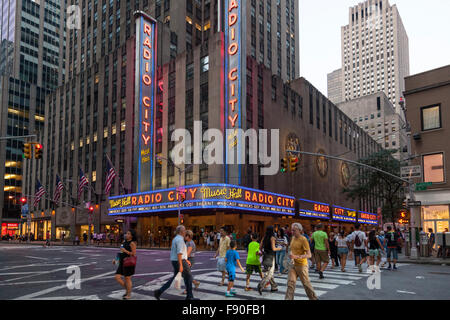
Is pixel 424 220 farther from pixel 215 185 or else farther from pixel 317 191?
pixel 317 191

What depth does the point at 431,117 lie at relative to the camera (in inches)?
1132

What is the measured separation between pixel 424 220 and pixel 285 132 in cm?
2854

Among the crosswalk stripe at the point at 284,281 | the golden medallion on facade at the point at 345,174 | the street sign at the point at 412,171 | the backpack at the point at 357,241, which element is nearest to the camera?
→ the crosswalk stripe at the point at 284,281

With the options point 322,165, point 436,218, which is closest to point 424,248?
point 436,218

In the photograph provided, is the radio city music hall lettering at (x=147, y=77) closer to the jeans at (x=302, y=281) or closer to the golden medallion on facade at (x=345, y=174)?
the golden medallion on facade at (x=345, y=174)

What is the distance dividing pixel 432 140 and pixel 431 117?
5.93 feet

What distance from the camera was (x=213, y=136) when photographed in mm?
44031

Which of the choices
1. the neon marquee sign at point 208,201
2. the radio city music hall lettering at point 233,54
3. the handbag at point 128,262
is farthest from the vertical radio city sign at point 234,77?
the handbag at point 128,262

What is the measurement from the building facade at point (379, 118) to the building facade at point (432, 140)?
115873 mm

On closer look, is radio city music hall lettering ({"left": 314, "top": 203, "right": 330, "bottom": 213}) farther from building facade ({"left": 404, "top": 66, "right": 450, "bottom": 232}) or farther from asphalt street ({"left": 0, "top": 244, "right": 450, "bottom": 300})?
asphalt street ({"left": 0, "top": 244, "right": 450, "bottom": 300})

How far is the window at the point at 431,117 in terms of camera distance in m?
28.4

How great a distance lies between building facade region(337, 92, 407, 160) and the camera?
5561 inches
